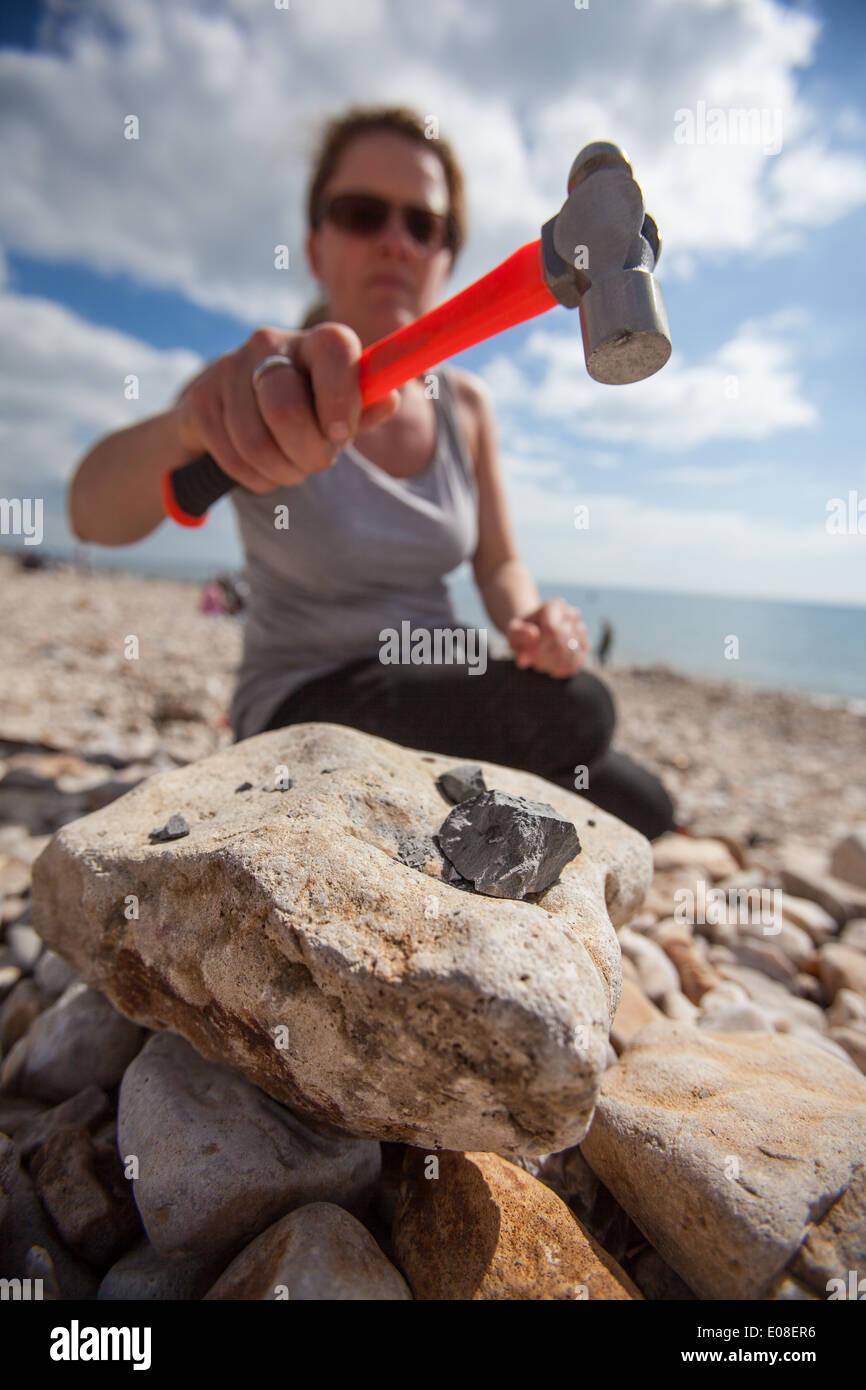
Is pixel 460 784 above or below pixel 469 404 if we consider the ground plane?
below

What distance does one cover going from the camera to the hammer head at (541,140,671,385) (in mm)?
1267

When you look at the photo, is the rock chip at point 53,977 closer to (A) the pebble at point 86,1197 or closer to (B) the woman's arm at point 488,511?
(A) the pebble at point 86,1197

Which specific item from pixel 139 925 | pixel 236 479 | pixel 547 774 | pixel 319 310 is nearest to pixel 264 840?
pixel 139 925

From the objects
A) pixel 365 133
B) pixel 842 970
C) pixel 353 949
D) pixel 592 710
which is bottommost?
pixel 842 970

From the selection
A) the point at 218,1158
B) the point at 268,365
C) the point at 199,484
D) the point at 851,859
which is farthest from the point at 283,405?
the point at 851,859

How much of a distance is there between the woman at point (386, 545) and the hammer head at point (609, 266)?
99 cm

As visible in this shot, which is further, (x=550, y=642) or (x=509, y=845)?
(x=550, y=642)

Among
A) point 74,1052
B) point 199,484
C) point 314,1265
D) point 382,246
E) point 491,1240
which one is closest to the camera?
point 314,1265

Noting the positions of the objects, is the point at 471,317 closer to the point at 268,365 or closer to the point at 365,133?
the point at 268,365

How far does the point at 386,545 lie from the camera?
9.63 ft

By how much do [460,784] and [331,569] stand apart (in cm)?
156

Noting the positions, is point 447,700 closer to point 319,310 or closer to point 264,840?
point 264,840

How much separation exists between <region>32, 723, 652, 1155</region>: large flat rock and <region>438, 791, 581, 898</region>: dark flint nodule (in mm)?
37

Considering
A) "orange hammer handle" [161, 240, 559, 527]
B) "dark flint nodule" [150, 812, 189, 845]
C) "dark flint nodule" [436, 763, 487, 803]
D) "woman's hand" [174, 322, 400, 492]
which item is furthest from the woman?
"dark flint nodule" [150, 812, 189, 845]
